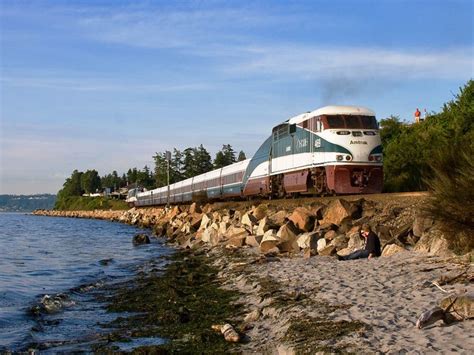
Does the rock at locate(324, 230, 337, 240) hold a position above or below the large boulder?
above

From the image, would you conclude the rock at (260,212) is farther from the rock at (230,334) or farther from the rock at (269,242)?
the rock at (230,334)

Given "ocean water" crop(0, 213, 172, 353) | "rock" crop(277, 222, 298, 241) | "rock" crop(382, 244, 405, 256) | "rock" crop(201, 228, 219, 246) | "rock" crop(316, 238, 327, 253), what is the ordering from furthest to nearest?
"rock" crop(201, 228, 219, 246) → "rock" crop(277, 222, 298, 241) → "rock" crop(316, 238, 327, 253) → "rock" crop(382, 244, 405, 256) → "ocean water" crop(0, 213, 172, 353)

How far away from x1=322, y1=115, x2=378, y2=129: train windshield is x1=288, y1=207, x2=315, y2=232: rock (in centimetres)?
477


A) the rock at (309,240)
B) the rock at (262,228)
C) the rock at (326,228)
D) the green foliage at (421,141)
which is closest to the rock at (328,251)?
the rock at (309,240)

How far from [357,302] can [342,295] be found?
822mm

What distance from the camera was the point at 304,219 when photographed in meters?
20.9

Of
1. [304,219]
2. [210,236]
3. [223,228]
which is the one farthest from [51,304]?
[210,236]

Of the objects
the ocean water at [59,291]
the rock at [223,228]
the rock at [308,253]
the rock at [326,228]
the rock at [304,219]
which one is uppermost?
the rock at [304,219]

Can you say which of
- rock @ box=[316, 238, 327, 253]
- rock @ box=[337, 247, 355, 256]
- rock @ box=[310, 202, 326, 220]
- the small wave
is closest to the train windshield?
rock @ box=[310, 202, 326, 220]

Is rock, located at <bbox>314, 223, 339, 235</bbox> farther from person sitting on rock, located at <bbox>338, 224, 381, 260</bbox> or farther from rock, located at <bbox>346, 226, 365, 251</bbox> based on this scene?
person sitting on rock, located at <bbox>338, 224, 381, 260</bbox>

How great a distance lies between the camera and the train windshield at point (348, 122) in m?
24.4

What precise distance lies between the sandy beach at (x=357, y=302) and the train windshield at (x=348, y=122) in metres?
8.97

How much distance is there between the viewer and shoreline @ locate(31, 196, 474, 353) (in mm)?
8094

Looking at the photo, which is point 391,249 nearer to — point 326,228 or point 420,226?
point 420,226
